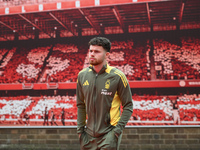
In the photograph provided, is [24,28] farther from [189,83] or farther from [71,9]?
[189,83]

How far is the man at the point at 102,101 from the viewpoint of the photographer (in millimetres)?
1660

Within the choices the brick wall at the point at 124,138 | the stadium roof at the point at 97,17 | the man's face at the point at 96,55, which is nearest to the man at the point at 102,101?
the man's face at the point at 96,55

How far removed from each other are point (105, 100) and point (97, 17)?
3614 mm

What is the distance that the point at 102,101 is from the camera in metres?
1.67

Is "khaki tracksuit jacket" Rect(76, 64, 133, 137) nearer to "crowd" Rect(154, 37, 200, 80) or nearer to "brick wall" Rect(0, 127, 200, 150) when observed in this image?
"brick wall" Rect(0, 127, 200, 150)

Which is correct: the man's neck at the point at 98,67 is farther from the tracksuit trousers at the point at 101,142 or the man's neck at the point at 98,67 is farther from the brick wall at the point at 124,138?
the brick wall at the point at 124,138

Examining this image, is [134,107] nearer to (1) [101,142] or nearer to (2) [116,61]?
(2) [116,61]

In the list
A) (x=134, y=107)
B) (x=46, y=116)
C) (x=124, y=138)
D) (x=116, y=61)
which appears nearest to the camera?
(x=124, y=138)

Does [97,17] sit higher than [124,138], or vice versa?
[97,17]

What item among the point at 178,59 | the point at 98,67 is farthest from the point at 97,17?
the point at 98,67

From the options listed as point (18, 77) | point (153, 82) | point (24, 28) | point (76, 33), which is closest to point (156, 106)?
point (153, 82)

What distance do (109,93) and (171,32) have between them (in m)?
3.94

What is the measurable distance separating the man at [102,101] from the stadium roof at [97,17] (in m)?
3.16

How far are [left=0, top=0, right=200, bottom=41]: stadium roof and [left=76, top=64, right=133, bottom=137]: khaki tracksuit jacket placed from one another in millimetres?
3221
